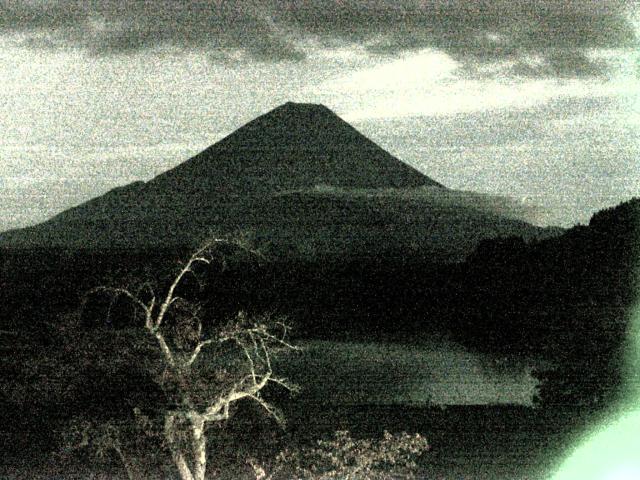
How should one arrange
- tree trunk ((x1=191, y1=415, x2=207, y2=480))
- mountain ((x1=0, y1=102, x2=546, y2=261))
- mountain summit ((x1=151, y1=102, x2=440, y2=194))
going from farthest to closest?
mountain summit ((x1=151, y1=102, x2=440, y2=194)) < mountain ((x1=0, y1=102, x2=546, y2=261)) < tree trunk ((x1=191, y1=415, x2=207, y2=480))

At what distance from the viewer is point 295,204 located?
71500mm

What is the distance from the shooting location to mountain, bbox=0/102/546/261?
64688 millimetres

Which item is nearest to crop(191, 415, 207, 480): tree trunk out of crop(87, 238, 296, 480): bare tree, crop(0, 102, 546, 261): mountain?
crop(87, 238, 296, 480): bare tree

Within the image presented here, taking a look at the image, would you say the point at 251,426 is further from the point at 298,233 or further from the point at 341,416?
the point at 298,233

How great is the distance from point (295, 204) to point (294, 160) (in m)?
15.1

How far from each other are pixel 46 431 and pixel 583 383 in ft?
28.4

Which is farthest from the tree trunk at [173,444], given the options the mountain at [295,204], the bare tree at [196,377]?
the mountain at [295,204]

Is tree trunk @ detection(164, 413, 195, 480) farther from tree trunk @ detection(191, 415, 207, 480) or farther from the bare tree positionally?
tree trunk @ detection(191, 415, 207, 480)

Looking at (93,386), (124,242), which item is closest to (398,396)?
(93,386)

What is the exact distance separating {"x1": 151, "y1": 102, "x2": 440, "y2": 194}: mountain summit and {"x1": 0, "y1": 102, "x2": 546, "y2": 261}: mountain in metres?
0.11

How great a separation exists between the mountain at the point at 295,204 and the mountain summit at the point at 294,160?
11 centimetres

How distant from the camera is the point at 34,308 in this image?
1599 cm

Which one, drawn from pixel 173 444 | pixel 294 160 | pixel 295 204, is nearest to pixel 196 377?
pixel 173 444

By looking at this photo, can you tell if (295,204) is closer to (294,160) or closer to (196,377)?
(294,160)
